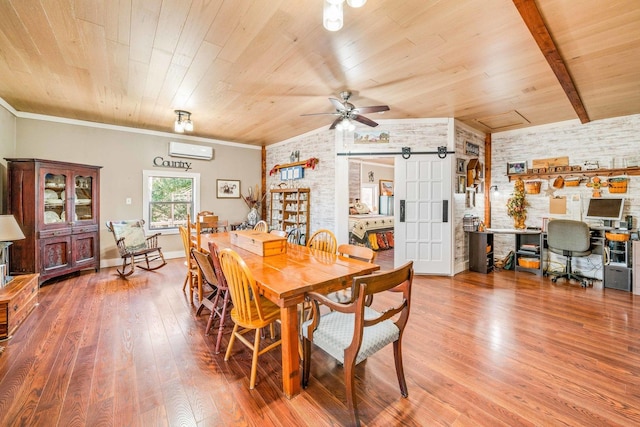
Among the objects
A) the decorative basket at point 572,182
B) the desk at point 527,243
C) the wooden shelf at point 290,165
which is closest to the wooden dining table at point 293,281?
the wooden shelf at point 290,165

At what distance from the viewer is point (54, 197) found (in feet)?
14.0

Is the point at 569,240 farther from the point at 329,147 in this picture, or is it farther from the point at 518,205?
the point at 329,147

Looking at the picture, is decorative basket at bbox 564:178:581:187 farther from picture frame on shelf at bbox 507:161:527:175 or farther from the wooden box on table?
the wooden box on table

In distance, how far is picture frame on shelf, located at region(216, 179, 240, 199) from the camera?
653cm

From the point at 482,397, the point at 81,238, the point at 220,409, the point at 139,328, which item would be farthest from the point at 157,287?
the point at 482,397

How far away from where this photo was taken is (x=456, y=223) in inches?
187

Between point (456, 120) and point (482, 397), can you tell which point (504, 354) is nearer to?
point (482, 397)

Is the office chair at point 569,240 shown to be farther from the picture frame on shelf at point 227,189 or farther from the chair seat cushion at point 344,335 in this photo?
the picture frame on shelf at point 227,189

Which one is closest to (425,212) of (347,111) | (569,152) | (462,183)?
(462,183)

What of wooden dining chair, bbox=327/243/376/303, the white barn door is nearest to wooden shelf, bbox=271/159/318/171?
the white barn door

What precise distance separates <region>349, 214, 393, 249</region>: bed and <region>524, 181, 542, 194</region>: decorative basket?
307 centimetres

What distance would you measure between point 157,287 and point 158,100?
107 inches

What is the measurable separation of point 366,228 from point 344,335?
5.01 m

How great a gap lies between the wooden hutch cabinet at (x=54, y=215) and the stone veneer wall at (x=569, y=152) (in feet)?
24.8
